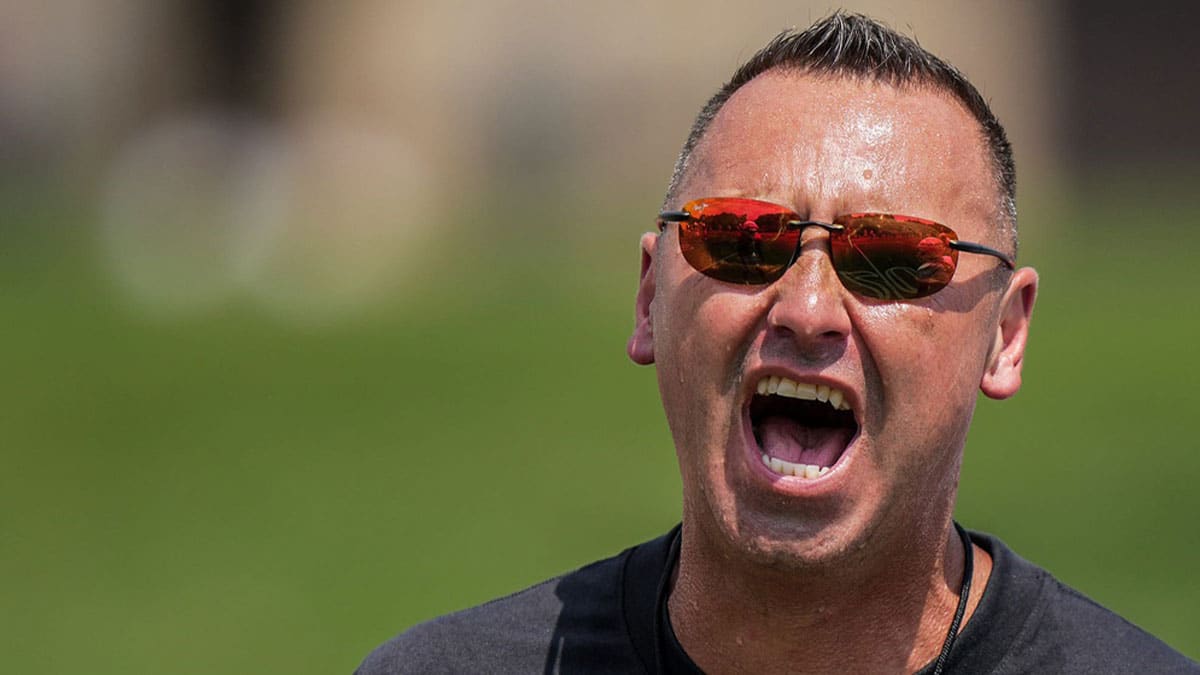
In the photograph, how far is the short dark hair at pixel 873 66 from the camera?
13.1 feet

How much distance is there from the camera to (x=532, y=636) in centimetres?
416

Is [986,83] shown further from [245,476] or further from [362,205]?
[245,476]

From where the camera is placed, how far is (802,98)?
3.96 m

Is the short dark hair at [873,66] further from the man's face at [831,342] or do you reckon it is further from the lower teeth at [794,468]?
the lower teeth at [794,468]

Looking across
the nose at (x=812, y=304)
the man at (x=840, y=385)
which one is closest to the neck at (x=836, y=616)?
the man at (x=840, y=385)

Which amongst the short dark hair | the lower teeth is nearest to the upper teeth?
the lower teeth

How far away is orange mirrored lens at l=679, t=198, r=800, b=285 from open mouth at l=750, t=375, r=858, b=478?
10.8 inches

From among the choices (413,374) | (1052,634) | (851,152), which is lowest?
(413,374)

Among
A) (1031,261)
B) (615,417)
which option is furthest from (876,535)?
(1031,261)

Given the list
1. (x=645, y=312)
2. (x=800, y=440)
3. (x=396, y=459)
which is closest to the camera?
(x=800, y=440)

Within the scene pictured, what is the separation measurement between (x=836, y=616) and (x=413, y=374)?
51.9 feet

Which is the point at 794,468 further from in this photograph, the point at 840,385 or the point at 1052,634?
the point at 1052,634

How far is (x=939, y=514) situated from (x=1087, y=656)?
1.45ft

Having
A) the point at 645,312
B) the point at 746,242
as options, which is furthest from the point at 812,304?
the point at 645,312
